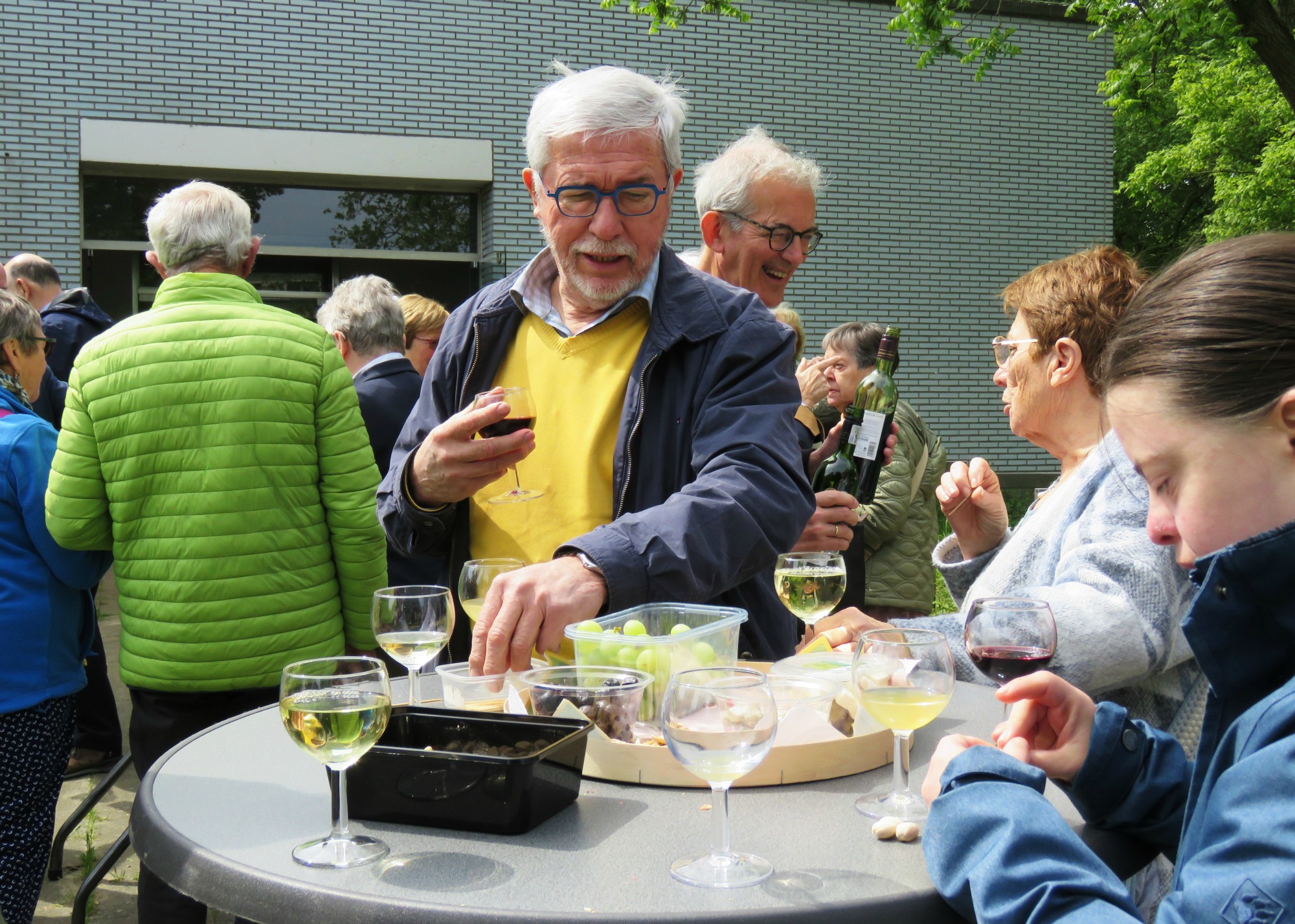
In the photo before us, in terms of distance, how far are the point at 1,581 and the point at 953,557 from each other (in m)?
2.79

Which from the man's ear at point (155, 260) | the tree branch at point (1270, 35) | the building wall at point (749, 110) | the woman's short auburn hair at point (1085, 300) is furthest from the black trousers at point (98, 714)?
the tree branch at point (1270, 35)

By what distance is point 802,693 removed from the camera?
1756 millimetres

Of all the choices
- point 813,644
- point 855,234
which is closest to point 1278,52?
point 855,234

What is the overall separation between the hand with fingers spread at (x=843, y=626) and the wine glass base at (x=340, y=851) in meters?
1.10

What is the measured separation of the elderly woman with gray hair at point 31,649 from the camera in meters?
3.23

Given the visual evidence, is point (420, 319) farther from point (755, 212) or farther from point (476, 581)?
point (476, 581)

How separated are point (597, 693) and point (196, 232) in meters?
2.51

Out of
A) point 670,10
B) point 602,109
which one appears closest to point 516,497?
point 602,109

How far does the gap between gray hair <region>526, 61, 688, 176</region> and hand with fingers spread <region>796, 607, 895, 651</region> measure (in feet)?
3.79

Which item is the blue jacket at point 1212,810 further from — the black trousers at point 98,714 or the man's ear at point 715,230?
the black trousers at point 98,714

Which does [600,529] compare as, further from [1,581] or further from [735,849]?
[1,581]

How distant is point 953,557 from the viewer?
2.93 m

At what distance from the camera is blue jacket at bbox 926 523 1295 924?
1.00 m

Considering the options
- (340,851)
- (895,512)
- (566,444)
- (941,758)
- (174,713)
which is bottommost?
(174,713)
